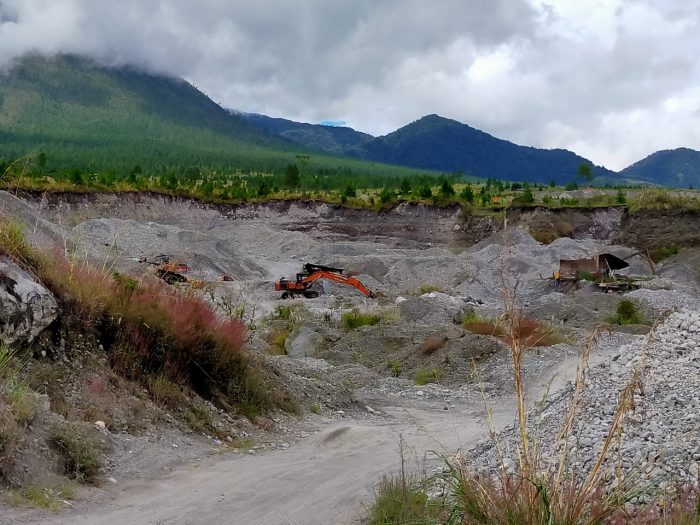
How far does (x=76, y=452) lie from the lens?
Result: 714 centimetres

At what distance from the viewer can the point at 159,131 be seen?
156 meters

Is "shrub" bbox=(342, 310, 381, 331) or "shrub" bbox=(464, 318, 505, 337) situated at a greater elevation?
"shrub" bbox=(464, 318, 505, 337)

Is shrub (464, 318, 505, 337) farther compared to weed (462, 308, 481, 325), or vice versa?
weed (462, 308, 481, 325)

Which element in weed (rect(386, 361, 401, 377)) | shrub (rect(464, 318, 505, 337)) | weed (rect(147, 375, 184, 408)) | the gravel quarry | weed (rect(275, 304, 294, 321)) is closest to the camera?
the gravel quarry

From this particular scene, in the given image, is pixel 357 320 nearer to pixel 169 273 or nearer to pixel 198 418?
pixel 169 273

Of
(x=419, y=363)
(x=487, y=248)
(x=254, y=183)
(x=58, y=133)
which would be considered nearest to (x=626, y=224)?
(x=487, y=248)

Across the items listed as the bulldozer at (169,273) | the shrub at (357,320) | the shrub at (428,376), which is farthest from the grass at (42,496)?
the shrub at (357,320)

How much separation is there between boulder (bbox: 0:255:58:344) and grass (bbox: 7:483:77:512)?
194 centimetres

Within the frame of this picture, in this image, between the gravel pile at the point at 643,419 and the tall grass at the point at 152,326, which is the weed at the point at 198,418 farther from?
the gravel pile at the point at 643,419

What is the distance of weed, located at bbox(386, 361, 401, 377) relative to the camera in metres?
16.9

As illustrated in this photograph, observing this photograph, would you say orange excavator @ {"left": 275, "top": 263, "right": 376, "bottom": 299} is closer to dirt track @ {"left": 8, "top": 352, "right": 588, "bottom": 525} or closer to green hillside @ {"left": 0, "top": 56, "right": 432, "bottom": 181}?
dirt track @ {"left": 8, "top": 352, "right": 588, "bottom": 525}

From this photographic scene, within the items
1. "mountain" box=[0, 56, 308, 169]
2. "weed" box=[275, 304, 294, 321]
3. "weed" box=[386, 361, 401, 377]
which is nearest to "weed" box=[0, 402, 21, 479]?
"weed" box=[386, 361, 401, 377]

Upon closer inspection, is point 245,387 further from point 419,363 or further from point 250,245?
point 250,245

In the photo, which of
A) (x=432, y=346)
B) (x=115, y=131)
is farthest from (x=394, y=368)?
(x=115, y=131)
